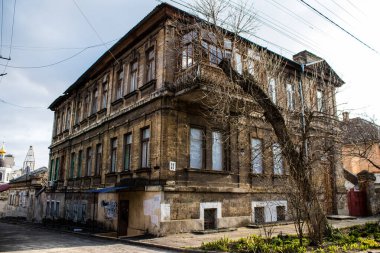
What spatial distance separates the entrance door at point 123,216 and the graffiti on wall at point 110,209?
48 centimetres

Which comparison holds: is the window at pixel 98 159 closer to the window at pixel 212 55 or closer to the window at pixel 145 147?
the window at pixel 145 147

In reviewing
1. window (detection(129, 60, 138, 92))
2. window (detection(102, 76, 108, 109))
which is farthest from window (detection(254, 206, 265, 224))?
window (detection(102, 76, 108, 109))

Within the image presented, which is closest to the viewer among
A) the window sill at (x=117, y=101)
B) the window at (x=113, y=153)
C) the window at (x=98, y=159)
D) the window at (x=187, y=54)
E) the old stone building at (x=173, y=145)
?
the old stone building at (x=173, y=145)

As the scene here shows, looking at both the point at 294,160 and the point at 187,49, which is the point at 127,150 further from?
the point at 294,160

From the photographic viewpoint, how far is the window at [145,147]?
1500cm

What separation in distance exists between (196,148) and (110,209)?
19.3 ft

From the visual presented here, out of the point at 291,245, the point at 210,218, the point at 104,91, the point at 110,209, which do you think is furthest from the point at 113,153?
the point at 291,245

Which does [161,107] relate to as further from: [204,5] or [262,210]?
[262,210]

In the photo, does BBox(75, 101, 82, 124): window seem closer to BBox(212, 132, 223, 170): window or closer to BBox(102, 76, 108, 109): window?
BBox(102, 76, 108, 109): window

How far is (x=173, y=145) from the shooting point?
45.2 ft

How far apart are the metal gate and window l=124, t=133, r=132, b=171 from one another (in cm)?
1448

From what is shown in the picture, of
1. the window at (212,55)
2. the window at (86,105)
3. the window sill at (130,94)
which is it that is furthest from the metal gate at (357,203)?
the window at (86,105)

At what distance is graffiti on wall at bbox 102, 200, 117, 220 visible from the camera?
16359 mm

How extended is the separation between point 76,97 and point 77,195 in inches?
306
